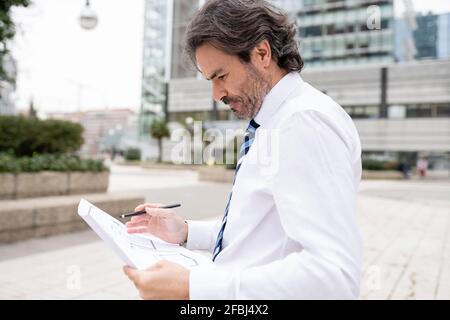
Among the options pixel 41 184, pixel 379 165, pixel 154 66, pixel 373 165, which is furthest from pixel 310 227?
A: pixel 154 66

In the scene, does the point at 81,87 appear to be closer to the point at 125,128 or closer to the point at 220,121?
the point at 220,121

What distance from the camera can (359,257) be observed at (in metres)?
1.02

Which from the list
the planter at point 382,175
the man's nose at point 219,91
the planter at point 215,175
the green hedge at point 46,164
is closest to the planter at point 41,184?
the green hedge at point 46,164

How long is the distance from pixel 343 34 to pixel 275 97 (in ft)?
147

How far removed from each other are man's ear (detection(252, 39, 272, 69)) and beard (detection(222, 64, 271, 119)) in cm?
2

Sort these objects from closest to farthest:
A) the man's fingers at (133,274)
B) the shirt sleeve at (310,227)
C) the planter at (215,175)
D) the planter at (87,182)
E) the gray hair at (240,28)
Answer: the shirt sleeve at (310,227) → the man's fingers at (133,274) → the gray hair at (240,28) → the planter at (87,182) → the planter at (215,175)

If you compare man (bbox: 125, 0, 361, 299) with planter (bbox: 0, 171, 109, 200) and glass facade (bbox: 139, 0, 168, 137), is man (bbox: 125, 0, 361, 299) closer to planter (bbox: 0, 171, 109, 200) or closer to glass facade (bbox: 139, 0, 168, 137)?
planter (bbox: 0, 171, 109, 200)

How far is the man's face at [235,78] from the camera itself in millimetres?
1180

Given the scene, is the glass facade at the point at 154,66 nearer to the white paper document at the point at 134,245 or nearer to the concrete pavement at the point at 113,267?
the concrete pavement at the point at 113,267

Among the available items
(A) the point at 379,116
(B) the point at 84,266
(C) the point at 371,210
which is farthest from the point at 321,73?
(B) the point at 84,266

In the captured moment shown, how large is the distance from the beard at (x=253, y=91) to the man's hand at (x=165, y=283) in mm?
496

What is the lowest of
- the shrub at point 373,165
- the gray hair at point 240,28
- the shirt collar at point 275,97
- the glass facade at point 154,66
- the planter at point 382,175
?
the planter at point 382,175

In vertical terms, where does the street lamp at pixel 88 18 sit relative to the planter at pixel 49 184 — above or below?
above

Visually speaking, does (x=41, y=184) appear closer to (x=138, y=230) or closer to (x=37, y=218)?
(x=37, y=218)
